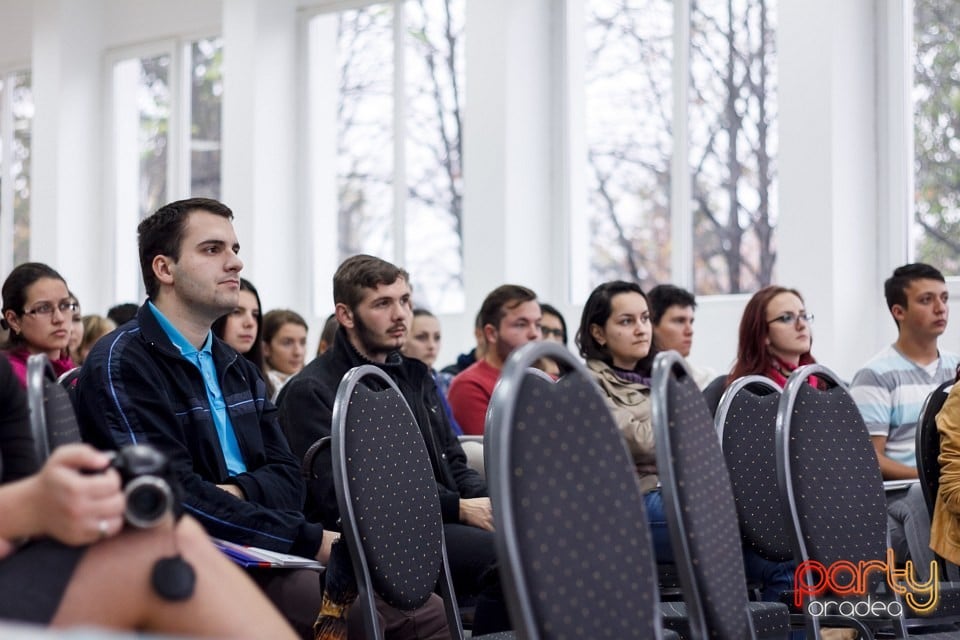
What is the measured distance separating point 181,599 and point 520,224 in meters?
5.84

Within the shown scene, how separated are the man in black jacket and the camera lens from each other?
1.59 metres

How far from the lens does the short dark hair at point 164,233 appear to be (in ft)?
9.28

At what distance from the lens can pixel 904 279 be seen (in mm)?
4750

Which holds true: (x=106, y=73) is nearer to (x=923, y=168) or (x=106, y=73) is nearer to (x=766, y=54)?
(x=766, y=54)

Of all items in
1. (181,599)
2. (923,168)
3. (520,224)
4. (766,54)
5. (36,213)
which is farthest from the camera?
(36,213)

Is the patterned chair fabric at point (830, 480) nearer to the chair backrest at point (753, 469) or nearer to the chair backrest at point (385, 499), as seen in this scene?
the chair backrest at point (753, 469)

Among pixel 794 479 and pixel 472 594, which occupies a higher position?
pixel 794 479

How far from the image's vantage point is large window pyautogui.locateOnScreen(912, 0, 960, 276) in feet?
19.3

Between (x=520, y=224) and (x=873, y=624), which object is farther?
(x=520, y=224)

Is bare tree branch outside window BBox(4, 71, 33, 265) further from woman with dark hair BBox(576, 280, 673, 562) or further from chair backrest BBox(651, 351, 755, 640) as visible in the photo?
chair backrest BBox(651, 351, 755, 640)

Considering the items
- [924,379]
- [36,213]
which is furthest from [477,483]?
[36,213]

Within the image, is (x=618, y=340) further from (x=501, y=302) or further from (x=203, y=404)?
(x=203, y=404)

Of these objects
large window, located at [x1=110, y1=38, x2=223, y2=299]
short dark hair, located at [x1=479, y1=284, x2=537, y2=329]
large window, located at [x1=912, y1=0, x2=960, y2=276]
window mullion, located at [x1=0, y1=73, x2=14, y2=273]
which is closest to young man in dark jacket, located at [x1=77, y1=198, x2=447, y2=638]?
short dark hair, located at [x1=479, y1=284, x2=537, y2=329]

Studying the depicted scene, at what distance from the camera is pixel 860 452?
2586 mm
